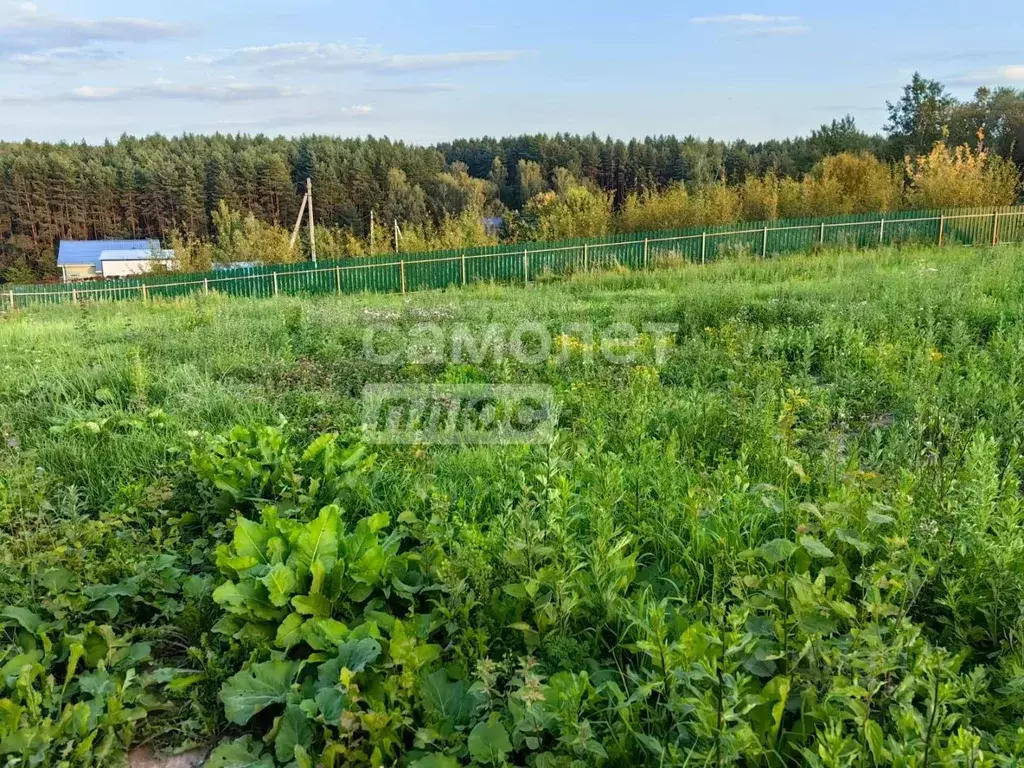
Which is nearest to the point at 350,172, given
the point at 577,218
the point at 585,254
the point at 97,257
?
the point at 97,257

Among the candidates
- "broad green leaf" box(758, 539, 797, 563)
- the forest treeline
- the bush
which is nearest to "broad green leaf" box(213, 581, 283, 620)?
"broad green leaf" box(758, 539, 797, 563)

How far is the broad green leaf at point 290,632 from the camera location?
7.79 feet

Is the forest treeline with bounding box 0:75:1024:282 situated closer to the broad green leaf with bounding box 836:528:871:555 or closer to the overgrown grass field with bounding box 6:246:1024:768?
the overgrown grass field with bounding box 6:246:1024:768

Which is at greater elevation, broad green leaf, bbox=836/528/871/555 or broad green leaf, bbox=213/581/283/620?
broad green leaf, bbox=836/528/871/555

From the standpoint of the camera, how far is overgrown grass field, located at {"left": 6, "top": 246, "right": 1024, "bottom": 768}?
181 cm

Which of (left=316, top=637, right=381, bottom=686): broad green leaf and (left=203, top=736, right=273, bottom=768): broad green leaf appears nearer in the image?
(left=203, top=736, right=273, bottom=768): broad green leaf

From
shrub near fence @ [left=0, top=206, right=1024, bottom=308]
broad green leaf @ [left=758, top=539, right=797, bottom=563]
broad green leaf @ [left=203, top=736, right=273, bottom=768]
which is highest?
shrub near fence @ [left=0, top=206, right=1024, bottom=308]

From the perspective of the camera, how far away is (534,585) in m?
2.27

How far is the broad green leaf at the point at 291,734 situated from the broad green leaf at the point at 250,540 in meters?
0.75

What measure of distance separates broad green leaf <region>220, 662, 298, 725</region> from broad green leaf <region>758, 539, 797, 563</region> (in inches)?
60.7

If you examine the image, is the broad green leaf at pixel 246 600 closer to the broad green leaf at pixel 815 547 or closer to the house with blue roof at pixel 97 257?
the broad green leaf at pixel 815 547

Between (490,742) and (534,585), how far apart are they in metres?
0.52

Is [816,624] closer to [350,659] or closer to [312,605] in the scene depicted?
[350,659]

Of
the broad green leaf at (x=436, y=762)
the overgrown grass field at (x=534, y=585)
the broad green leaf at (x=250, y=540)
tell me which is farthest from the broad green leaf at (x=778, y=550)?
the broad green leaf at (x=250, y=540)
